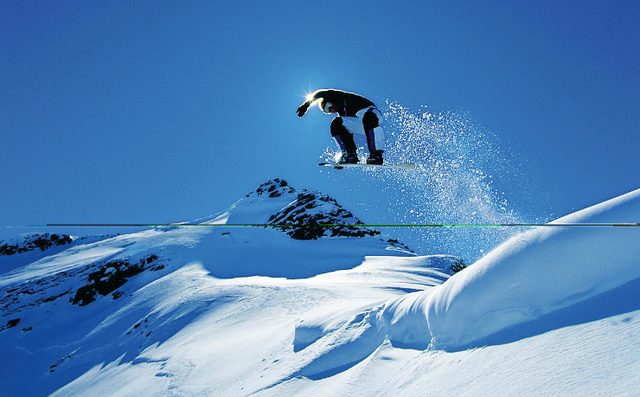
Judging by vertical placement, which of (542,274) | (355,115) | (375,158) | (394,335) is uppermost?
(355,115)

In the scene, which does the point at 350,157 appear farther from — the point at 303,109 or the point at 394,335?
the point at 394,335

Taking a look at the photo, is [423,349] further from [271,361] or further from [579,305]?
[271,361]

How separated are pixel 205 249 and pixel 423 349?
4307 cm

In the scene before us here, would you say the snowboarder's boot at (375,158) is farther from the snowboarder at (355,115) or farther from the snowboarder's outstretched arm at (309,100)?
the snowboarder's outstretched arm at (309,100)

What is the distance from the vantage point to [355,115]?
26.7 ft

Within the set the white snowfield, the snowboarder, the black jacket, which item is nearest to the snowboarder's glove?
the snowboarder

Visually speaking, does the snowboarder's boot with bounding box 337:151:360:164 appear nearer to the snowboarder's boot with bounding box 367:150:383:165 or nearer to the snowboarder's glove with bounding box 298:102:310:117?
the snowboarder's boot with bounding box 367:150:383:165

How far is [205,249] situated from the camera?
45344 mm

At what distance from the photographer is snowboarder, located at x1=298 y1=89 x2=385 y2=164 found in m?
8.02

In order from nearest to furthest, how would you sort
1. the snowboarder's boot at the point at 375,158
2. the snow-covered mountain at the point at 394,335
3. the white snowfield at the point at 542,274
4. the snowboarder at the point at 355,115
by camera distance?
the snow-covered mountain at the point at 394,335 < the white snowfield at the point at 542,274 < the snowboarder at the point at 355,115 < the snowboarder's boot at the point at 375,158

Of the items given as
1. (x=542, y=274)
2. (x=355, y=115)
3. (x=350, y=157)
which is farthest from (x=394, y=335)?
(x=355, y=115)

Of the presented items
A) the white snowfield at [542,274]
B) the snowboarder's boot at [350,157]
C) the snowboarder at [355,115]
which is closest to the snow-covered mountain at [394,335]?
the white snowfield at [542,274]

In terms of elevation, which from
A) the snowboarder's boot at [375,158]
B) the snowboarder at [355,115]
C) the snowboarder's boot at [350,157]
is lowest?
the snowboarder's boot at [375,158]

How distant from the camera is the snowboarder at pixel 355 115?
8.02 meters
